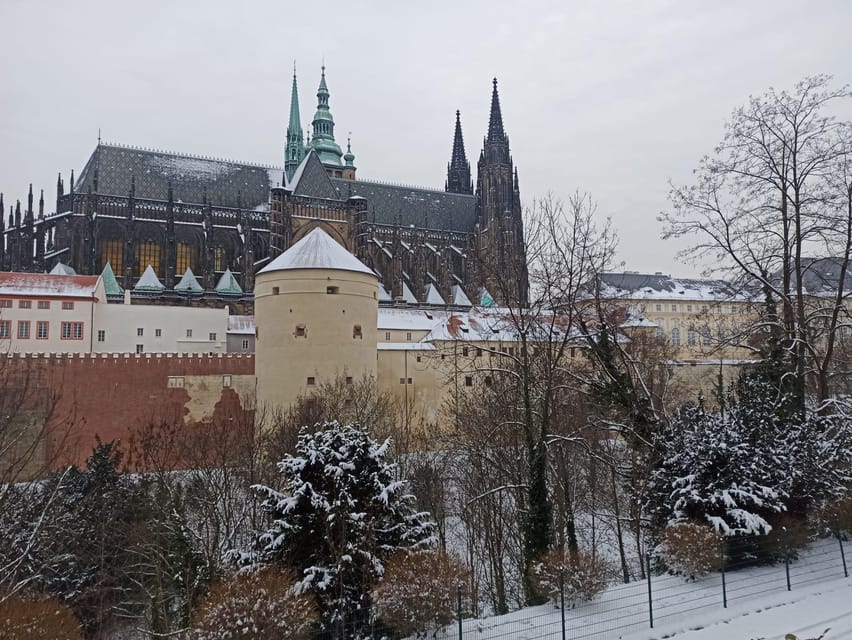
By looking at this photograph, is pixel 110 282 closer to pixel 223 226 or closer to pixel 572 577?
pixel 223 226

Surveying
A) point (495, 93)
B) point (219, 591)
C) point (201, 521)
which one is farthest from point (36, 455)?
point (495, 93)

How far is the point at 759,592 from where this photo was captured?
11586mm

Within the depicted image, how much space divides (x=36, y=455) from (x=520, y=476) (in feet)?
74.8

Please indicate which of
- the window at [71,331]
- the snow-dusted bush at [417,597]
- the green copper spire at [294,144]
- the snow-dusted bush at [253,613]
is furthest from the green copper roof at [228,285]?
the snow-dusted bush at [253,613]

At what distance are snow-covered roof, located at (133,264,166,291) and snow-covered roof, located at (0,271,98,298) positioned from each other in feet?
43.8

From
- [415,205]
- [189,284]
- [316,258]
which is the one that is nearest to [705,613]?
[316,258]

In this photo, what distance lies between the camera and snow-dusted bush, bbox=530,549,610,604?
10.9 m

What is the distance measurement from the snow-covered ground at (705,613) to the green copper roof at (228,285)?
46.4m

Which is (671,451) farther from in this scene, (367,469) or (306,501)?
(306,501)

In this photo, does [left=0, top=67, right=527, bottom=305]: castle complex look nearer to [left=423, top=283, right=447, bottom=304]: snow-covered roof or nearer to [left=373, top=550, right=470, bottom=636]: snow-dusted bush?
[left=423, top=283, right=447, bottom=304]: snow-covered roof

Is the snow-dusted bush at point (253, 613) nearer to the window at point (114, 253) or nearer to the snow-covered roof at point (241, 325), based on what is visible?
the snow-covered roof at point (241, 325)

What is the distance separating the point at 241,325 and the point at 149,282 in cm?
1367

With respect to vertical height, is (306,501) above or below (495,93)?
below

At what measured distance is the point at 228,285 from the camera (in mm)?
54406
